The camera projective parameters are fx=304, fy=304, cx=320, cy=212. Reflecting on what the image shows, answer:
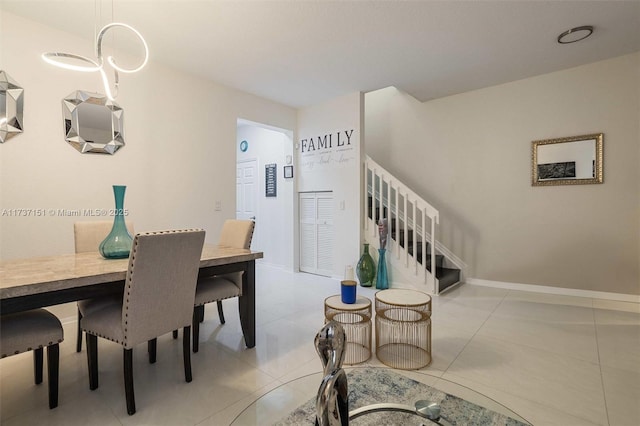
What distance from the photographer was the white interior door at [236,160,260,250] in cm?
557

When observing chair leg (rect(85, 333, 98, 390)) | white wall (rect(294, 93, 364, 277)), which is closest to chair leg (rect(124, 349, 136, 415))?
chair leg (rect(85, 333, 98, 390))

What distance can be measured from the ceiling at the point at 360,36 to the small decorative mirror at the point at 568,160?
849mm

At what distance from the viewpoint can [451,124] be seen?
4.30m

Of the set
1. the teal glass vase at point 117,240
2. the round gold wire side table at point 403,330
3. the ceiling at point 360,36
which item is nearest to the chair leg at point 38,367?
the teal glass vase at point 117,240

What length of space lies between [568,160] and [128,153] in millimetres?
4828

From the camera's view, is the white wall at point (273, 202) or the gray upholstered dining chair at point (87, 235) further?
the white wall at point (273, 202)

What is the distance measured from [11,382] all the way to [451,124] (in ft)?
16.4

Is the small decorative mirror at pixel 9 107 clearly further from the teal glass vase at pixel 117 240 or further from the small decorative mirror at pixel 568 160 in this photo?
the small decorative mirror at pixel 568 160

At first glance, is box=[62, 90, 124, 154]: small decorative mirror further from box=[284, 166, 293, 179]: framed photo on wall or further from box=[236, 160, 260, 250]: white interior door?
box=[236, 160, 260, 250]: white interior door

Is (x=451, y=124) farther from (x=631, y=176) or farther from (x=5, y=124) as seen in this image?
(x=5, y=124)

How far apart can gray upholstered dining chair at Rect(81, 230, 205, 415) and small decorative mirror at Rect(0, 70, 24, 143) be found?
70.5 inches

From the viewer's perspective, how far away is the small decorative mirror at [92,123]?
2.71m

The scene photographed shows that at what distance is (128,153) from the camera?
3082 millimetres

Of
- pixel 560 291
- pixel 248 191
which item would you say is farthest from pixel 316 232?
pixel 560 291
